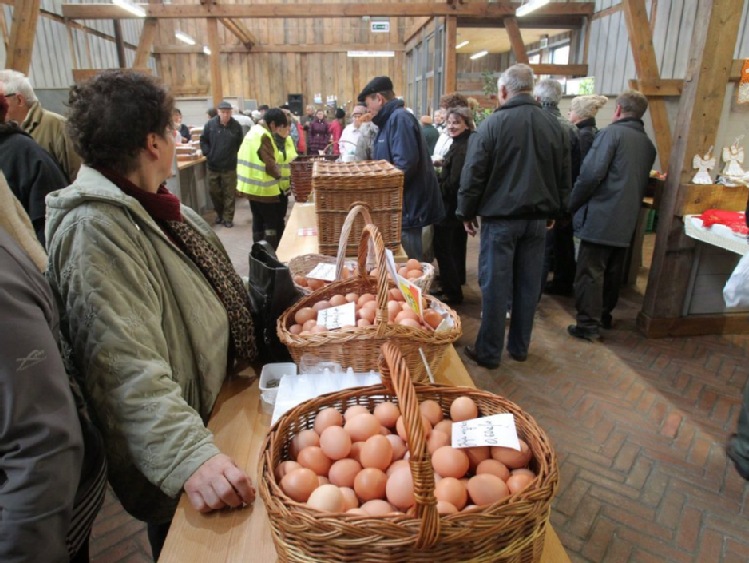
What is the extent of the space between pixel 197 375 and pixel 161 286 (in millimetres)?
249

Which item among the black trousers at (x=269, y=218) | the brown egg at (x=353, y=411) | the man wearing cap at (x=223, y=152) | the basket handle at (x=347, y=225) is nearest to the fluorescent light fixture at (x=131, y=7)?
the man wearing cap at (x=223, y=152)

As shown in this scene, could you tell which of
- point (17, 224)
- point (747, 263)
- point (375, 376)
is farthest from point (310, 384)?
point (747, 263)

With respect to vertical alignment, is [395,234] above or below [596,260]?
above

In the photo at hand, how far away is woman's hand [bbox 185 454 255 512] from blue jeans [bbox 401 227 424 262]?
9.25 feet

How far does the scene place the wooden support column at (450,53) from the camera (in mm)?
7949

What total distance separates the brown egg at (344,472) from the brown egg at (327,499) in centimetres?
7

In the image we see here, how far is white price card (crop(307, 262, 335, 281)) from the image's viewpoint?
1.89 metres

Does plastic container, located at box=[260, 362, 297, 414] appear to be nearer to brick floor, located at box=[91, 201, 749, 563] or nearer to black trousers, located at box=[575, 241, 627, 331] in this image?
brick floor, located at box=[91, 201, 749, 563]

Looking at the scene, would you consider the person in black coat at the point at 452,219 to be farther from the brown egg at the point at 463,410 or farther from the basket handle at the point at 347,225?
the brown egg at the point at 463,410

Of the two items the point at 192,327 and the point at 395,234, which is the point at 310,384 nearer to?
the point at 192,327

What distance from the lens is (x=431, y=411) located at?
1.02m

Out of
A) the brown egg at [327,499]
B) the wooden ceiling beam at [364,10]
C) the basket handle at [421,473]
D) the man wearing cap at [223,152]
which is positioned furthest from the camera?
the wooden ceiling beam at [364,10]

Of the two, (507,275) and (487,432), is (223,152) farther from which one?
(487,432)

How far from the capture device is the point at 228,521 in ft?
3.21
